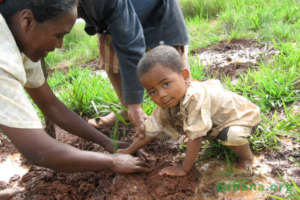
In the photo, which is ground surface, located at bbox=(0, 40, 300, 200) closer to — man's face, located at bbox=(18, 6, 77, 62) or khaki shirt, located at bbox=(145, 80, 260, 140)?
khaki shirt, located at bbox=(145, 80, 260, 140)

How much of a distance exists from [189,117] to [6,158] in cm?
174

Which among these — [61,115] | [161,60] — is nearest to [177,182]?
[161,60]

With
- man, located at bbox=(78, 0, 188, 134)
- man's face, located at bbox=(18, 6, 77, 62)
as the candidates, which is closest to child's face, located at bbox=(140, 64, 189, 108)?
man, located at bbox=(78, 0, 188, 134)

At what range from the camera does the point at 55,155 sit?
1572 mm

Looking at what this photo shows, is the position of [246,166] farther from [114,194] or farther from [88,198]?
[88,198]

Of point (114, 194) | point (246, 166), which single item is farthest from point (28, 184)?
point (246, 166)

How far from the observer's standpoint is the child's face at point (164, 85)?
Answer: 1.80 m

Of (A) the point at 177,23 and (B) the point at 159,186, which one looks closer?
(B) the point at 159,186

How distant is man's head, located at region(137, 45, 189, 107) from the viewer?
5.89 feet

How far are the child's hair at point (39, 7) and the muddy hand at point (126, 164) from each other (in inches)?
36.6

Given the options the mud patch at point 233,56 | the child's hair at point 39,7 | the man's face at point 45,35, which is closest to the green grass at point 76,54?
the mud patch at point 233,56

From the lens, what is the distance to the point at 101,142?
234cm

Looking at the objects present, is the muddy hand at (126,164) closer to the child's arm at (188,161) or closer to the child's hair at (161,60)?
the child's arm at (188,161)

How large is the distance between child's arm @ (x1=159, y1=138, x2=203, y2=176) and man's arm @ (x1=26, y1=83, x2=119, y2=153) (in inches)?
20.3
